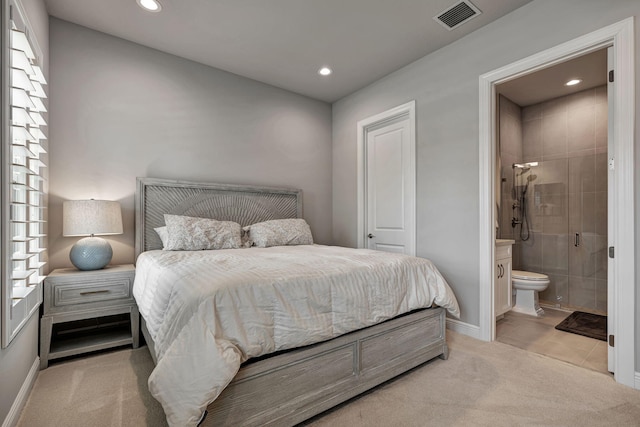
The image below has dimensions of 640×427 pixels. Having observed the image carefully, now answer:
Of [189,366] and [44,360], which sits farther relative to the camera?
[44,360]

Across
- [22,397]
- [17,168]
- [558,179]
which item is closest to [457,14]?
[558,179]

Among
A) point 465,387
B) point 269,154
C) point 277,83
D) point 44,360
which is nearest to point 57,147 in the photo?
point 44,360

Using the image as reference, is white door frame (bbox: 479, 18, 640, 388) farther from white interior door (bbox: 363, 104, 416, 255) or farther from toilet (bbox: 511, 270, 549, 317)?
white interior door (bbox: 363, 104, 416, 255)

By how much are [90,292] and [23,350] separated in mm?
608

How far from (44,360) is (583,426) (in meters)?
3.40

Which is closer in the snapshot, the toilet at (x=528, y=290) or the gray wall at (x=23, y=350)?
the gray wall at (x=23, y=350)

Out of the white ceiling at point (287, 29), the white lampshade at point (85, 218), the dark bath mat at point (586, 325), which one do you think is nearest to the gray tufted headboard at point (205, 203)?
the white lampshade at point (85, 218)

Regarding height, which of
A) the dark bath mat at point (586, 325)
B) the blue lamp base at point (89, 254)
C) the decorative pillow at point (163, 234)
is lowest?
the dark bath mat at point (586, 325)

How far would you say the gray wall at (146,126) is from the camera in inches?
105

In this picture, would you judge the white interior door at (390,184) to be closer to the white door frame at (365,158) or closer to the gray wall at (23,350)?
the white door frame at (365,158)

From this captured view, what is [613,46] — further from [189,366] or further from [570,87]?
[189,366]

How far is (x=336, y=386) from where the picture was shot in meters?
1.67

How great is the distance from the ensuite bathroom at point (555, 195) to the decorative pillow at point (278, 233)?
88.0 inches

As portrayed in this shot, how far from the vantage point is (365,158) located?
158 inches
